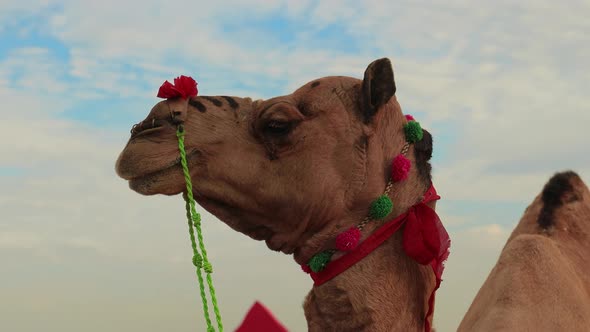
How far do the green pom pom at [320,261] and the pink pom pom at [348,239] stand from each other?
0.27 feet

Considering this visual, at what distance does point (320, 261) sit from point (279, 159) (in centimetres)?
57

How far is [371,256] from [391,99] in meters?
0.90

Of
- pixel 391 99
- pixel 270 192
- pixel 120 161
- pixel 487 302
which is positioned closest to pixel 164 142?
pixel 120 161

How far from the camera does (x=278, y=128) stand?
4492 mm

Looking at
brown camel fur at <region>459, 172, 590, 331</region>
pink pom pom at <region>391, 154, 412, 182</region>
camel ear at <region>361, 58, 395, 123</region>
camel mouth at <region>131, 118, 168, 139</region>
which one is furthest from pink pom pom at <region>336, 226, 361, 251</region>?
camel mouth at <region>131, 118, 168, 139</region>

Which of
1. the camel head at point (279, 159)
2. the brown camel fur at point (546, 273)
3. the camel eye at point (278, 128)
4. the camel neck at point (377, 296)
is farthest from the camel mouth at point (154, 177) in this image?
the brown camel fur at point (546, 273)

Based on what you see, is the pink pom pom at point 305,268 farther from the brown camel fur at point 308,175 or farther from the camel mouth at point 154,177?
the camel mouth at point 154,177

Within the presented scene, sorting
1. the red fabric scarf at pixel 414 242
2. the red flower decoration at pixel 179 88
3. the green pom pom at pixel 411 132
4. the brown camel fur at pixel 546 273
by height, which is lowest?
the brown camel fur at pixel 546 273

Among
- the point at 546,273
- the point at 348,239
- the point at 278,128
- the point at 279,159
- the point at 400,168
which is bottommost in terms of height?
the point at 546,273

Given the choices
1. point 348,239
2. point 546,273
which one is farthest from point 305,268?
point 546,273

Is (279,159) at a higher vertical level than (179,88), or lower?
lower

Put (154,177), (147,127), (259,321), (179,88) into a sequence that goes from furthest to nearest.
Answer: (179,88), (147,127), (154,177), (259,321)

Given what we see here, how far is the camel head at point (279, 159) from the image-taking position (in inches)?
173

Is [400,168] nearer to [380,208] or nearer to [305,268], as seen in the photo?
[380,208]
